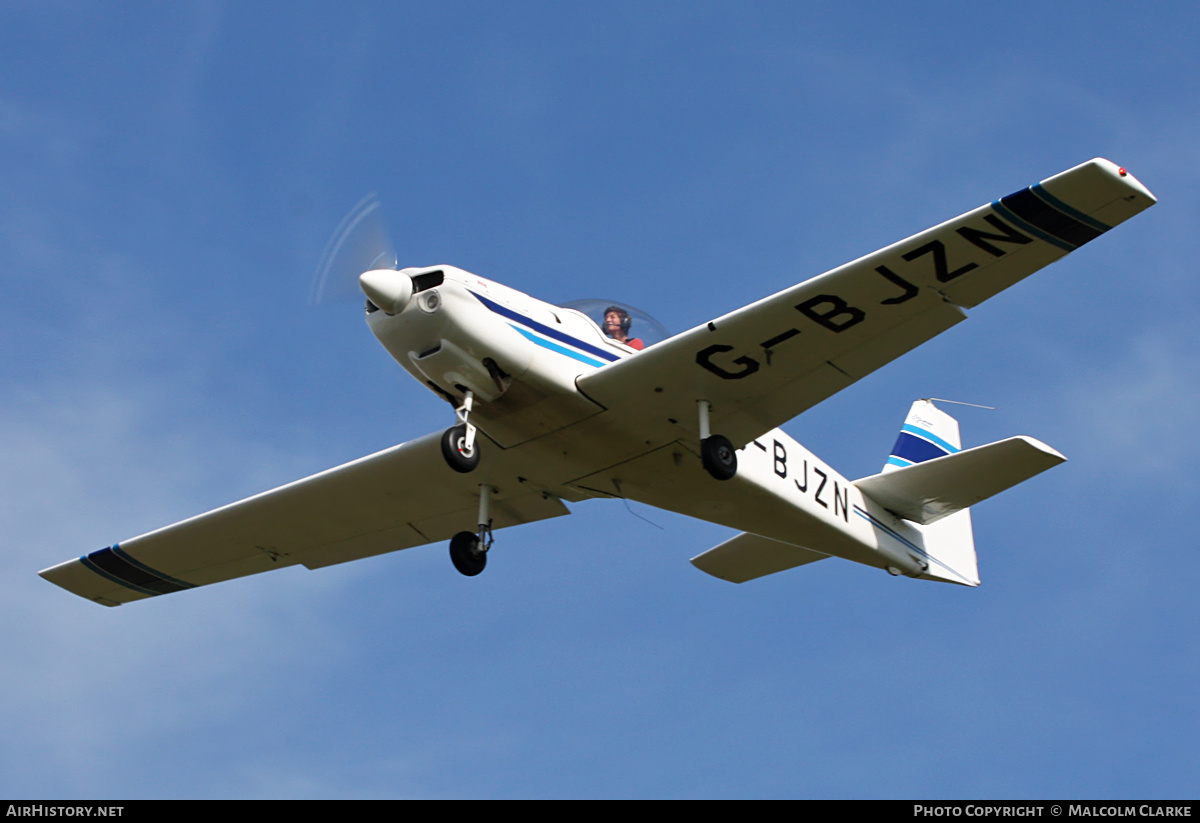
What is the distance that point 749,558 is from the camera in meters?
16.4

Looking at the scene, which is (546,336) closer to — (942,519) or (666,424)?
(666,424)

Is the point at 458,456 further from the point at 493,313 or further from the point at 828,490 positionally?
the point at 828,490

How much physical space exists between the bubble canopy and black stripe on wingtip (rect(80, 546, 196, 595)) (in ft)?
23.0

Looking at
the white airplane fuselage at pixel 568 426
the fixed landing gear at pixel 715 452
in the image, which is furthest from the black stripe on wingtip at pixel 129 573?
the fixed landing gear at pixel 715 452

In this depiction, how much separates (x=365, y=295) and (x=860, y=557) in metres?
7.02

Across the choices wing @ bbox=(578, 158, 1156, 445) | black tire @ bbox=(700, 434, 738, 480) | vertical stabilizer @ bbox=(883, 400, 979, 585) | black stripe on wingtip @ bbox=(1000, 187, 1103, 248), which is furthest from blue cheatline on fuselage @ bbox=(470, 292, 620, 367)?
vertical stabilizer @ bbox=(883, 400, 979, 585)

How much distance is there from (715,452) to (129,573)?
833 centimetres

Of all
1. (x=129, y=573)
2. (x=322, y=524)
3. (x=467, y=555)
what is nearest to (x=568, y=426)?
(x=467, y=555)

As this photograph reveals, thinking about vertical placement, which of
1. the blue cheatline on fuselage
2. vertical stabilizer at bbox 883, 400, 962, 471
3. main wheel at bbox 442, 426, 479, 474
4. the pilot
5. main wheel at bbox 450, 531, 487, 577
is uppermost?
vertical stabilizer at bbox 883, 400, 962, 471

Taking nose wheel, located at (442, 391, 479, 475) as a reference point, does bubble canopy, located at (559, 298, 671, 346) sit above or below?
above

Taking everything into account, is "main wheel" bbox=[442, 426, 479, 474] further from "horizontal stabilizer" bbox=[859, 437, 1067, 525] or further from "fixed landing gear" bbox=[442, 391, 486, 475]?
"horizontal stabilizer" bbox=[859, 437, 1067, 525]

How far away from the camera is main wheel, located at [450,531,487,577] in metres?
13.3

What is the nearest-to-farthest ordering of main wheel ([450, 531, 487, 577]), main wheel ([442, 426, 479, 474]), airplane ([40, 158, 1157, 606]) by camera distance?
1. airplane ([40, 158, 1157, 606])
2. main wheel ([442, 426, 479, 474])
3. main wheel ([450, 531, 487, 577])
